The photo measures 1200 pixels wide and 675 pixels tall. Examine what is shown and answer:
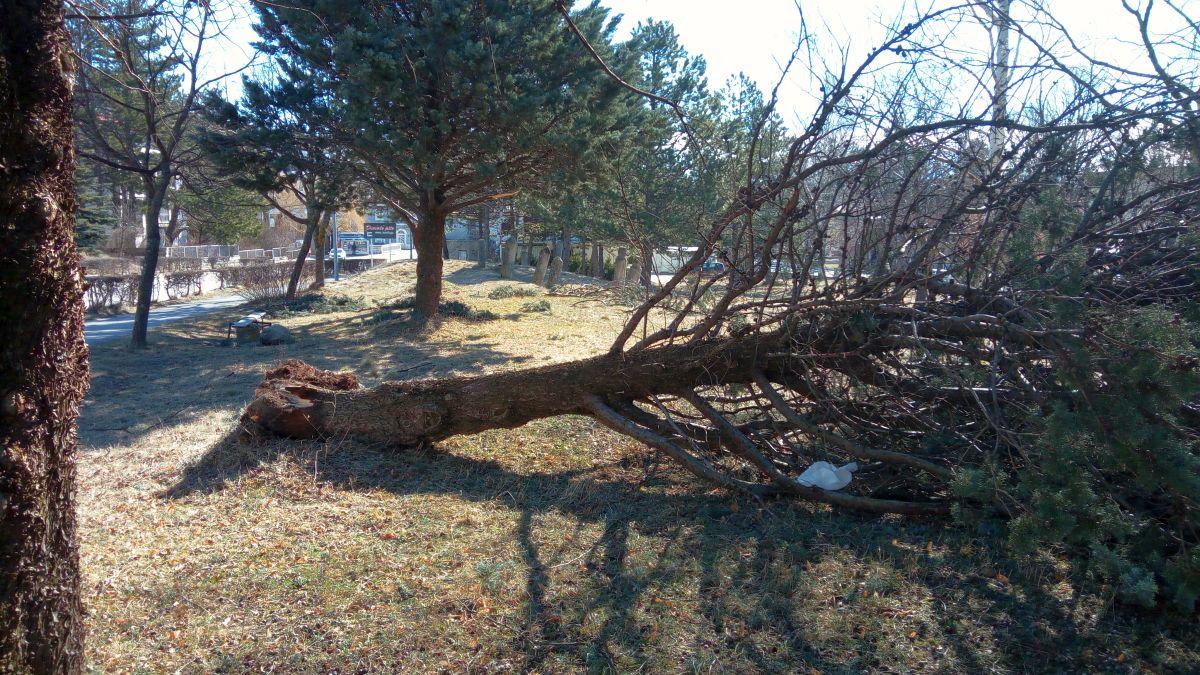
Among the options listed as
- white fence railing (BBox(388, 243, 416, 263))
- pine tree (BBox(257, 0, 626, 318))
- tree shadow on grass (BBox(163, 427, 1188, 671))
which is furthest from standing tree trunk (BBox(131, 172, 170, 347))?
white fence railing (BBox(388, 243, 416, 263))

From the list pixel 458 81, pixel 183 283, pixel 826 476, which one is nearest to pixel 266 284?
pixel 183 283

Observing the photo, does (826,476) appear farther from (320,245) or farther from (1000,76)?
(320,245)

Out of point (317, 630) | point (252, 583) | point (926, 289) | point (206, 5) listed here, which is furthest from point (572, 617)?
point (206, 5)

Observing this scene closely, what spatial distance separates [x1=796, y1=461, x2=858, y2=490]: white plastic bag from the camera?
16.1 feet

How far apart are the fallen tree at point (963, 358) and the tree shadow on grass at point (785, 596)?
263mm

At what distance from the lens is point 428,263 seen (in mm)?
15500

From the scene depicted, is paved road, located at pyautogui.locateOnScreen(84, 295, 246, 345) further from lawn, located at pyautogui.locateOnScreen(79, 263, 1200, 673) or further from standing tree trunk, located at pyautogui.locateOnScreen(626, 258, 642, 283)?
lawn, located at pyautogui.locateOnScreen(79, 263, 1200, 673)

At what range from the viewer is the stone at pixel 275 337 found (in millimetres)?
14273

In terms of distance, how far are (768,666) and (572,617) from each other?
0.96 metres

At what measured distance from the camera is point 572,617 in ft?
11.8

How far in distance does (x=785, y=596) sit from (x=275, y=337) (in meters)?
12.9

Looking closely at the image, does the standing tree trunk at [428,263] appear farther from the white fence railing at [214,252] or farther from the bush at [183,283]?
the white fence railing at [214,252]

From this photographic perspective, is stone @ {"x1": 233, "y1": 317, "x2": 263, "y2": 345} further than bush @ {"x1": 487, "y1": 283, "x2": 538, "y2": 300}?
No

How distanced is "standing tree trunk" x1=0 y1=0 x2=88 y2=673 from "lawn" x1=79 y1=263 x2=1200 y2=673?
0.91 meters
